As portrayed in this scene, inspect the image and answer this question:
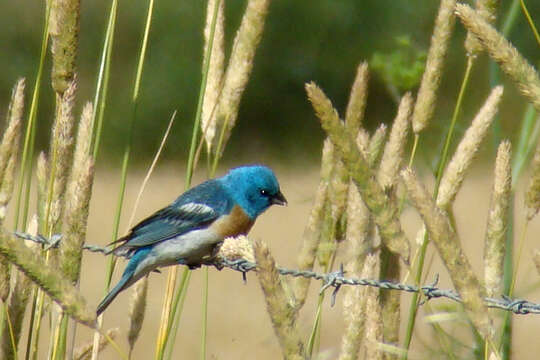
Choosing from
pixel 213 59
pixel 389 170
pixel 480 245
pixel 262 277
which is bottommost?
pixel 262 277

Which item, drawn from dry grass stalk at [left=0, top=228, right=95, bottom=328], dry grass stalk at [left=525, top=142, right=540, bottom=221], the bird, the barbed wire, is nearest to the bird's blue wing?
the bird

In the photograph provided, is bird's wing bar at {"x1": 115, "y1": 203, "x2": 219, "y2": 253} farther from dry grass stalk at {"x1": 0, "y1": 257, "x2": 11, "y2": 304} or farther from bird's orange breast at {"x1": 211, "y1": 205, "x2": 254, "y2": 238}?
dry grass stalk at {"x1": 0, "y1": 257, "x2": 11, "y2": 304}

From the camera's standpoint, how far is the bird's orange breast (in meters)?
3.85

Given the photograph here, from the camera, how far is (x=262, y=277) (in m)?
1.63

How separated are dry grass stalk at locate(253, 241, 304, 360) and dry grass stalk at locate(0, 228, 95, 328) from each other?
338mm

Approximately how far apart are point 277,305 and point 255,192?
2.38 metres

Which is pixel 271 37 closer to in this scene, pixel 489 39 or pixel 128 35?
pixel 128 35

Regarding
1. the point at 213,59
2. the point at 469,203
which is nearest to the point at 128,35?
the point at 469,203

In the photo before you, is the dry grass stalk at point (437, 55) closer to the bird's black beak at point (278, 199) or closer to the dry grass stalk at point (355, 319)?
the dry grass stalk at point (355, 319)

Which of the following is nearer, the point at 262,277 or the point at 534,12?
the point at 262,277

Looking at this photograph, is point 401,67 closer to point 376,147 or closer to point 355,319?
point 376,147

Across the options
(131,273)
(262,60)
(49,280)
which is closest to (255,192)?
(131,273)

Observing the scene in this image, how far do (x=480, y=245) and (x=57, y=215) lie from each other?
6985 millimetres

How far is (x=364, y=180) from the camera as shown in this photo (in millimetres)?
1897
